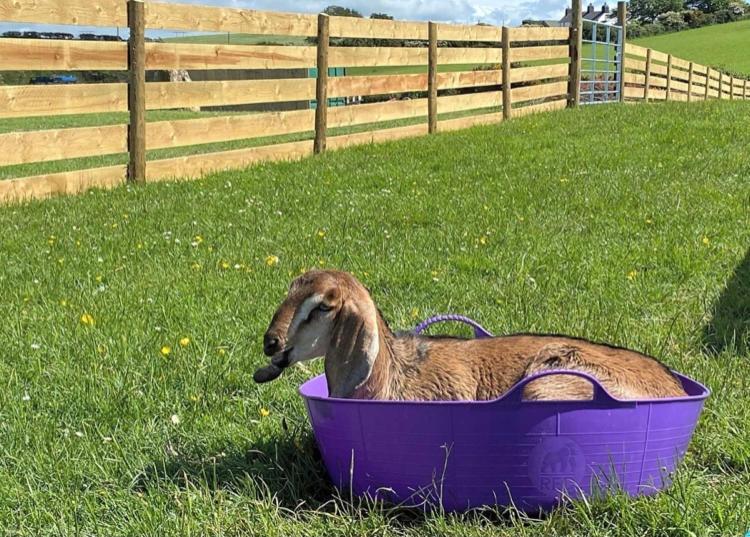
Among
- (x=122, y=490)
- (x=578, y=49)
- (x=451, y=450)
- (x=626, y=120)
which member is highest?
(x=578, y=49)

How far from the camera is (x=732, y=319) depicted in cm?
455

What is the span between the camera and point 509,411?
8.07 ft

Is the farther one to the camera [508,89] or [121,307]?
[508,89]

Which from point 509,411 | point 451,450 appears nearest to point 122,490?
point 451,450

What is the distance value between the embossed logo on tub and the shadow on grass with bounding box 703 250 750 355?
1764 mm

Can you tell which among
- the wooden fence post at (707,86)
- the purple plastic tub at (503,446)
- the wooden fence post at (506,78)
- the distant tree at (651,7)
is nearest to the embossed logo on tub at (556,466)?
the purple plastic tub at (503,446)

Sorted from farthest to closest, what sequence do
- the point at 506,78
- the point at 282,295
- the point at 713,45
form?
the point at 713,45 → the point at 506,78 → the point at 282,295

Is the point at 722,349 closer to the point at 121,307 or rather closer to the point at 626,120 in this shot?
the point at 121,307

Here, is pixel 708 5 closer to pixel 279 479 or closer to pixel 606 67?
pixel 606 67

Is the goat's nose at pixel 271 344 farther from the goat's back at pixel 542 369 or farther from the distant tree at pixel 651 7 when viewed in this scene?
the distant tree at pixel 651 7

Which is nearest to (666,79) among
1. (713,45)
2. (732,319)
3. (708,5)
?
(732,319)

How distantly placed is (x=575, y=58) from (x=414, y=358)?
18.0m

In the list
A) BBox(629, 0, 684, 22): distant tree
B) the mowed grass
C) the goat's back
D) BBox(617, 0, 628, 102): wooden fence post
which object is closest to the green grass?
BBox(629, 0, 684, 22): distant tree

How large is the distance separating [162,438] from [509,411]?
146 cm
